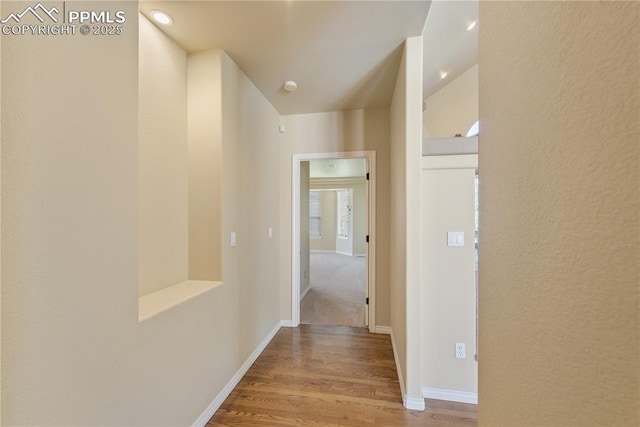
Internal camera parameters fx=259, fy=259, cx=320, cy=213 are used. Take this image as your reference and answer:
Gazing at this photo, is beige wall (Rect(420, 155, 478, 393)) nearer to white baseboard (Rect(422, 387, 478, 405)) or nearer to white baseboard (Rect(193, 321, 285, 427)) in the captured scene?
white baseboard (Rect(422, 387, 478, 405))

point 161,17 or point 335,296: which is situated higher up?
point 161,17

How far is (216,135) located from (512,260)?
190 centimetres

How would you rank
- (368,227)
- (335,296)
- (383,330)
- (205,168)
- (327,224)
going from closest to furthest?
1. (205,168)
2. (383,330)
3. (368,227)
4. (335,296)
5. (327,224)

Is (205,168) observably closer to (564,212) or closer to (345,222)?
(564,212)

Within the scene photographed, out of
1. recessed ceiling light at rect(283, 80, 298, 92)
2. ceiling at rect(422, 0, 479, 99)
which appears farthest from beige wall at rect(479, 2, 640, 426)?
recessed ceiling light at rect(283, 80, 298, 92)

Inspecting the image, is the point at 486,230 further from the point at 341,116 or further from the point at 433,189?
the point at 341,116

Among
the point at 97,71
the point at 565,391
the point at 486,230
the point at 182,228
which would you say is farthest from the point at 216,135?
the point at 565,391

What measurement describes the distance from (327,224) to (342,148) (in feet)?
21.7

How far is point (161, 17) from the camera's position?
1.58 m

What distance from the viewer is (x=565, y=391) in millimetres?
445

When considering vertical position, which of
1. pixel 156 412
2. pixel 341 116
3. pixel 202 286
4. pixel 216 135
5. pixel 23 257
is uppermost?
pixel 341 116

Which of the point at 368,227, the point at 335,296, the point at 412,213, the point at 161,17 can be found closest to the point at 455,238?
the point at 412,213

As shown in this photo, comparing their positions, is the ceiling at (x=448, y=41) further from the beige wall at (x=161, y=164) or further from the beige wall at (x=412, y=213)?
the beige wall at (x=161, y=164)

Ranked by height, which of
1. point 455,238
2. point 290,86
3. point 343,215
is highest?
point 290,86
